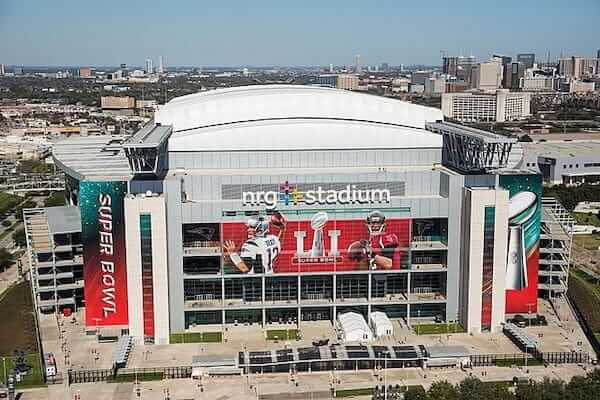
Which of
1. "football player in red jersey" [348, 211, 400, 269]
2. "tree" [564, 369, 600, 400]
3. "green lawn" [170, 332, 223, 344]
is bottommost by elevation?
"green lawn" [170, 332, 223, 344]

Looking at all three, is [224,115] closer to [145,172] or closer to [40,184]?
[145,172]

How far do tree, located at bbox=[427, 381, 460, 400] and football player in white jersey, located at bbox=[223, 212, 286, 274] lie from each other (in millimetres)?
9854

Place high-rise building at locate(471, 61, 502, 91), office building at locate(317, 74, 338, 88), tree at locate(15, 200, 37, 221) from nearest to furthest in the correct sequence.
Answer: tree at locate(15, 200, 37, 221) < office building at locate(317, 74, 338, 88) < high-rise building at locate(471, 61, 502, 91)

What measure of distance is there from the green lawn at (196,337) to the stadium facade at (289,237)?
420 millimetres

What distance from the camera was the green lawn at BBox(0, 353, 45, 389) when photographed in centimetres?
2530

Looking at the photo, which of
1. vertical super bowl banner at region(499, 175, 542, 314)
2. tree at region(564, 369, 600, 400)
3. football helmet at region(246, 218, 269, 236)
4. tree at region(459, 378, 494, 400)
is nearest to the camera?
tree at region(564, 369, 600, 400)

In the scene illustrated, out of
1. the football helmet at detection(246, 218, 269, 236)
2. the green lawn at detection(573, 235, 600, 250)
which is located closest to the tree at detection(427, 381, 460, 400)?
the football helmet at detection(246, 218, 269, 236)

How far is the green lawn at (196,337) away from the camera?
1141 inches

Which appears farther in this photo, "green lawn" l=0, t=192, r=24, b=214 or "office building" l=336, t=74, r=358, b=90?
"office building" l=336, t=74, r=358, b=90

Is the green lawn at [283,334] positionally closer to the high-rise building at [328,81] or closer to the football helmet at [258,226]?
the football helmet at [258,226]

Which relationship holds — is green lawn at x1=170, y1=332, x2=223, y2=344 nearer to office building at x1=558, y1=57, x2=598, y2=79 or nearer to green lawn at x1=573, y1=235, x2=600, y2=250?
green lawn at x1=573, y1=235, x2=600, y2=250

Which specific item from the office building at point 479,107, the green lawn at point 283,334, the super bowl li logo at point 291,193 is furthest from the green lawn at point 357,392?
the office building at point 479,107

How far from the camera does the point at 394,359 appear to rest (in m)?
26.5

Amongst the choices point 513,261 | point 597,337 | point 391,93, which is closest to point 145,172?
point 513,261
